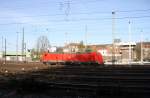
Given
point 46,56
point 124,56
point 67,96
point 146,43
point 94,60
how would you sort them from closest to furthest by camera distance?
point 67,96, point 94,60, point 46,56, point 124,56, point 146,43

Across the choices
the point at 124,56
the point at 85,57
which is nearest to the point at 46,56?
the point at 85,57

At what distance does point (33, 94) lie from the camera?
507 inches

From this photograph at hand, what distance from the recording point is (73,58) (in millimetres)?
47125

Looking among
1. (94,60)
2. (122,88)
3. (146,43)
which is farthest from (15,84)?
(146,43)

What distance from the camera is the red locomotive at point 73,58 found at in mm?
45656

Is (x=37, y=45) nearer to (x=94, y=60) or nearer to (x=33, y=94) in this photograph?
(x=94, y=60)

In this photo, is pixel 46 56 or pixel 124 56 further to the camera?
pixel 124 56

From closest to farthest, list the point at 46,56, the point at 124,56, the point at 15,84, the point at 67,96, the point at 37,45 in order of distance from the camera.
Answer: the point at 67,96
the point at 15,84
the point at 46,56
the point at 124,56
the point at 37,45

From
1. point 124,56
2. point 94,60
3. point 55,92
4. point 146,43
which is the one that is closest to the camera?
point 55,92

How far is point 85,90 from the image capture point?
44.5 feet

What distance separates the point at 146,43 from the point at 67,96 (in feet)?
383

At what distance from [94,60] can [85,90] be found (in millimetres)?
32171

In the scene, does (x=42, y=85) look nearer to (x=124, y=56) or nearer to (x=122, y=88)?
(x=122, y=88)

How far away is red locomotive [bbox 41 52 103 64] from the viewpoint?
1797 inches
